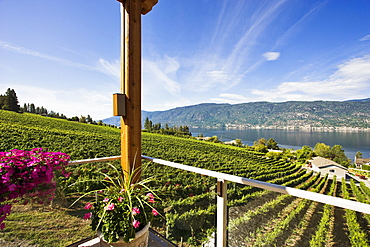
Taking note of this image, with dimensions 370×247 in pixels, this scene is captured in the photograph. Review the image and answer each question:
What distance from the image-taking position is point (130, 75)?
1.78 m

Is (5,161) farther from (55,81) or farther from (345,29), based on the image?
(345,29)

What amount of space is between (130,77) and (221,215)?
1517 millimetres

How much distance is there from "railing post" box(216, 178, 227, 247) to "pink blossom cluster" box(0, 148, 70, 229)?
1.31 meters

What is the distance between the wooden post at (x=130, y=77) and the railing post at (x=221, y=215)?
0.87 meters

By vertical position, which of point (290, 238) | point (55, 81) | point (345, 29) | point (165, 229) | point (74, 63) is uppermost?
point (345, 29)

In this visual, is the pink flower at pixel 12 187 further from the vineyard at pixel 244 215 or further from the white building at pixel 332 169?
the white building at pixel 332 169

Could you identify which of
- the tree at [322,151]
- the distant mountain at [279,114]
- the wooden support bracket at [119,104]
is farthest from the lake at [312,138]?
the wooden support bracket at [119,104]

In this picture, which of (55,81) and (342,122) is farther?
(342,122)

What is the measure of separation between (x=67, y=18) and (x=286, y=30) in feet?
77.0

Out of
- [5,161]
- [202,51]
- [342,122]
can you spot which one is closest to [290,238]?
[5,161]

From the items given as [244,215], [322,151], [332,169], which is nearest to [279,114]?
[322,151]

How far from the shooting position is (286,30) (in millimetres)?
20062

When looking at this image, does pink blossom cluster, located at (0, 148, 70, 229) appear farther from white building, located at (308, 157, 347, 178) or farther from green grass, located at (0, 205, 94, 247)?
white building, located at (308, 157, 347, 178)

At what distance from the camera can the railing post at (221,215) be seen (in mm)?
1378
